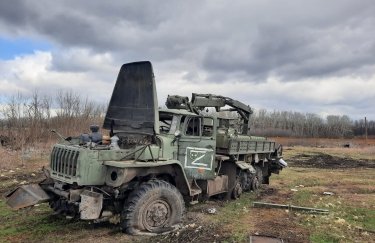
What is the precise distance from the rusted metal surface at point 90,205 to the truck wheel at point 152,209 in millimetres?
530

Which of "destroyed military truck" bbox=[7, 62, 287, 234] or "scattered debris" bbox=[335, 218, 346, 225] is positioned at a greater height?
"destroyed military truck" bbox=[7, 62, 287, 234]

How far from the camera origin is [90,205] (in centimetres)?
729

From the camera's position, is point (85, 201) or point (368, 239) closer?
point (85, 201)

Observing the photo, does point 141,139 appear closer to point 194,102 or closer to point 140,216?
point 140,216

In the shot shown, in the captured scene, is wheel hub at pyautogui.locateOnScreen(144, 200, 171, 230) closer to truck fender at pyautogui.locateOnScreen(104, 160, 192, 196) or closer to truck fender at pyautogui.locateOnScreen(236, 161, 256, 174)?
truck fender at pyautogui.locateOnScreen(104, 160, 192, 196)

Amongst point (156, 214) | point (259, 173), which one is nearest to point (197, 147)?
point (156, 214)

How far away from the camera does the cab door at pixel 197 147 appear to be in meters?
9.40

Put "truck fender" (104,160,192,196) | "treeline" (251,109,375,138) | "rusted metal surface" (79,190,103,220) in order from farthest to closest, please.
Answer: "treeline" (251,109,375,138) < "truck fender" (104,160,192,196) < "rusted metal surface" (79,190,103,220)

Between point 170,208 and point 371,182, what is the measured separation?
11.4 m

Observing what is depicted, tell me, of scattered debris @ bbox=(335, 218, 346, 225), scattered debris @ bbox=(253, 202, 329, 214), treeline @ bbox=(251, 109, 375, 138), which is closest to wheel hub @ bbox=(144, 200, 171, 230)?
scattered debris @ bbox=(253, 202, 329, 214)

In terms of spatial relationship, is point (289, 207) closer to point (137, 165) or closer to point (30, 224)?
point (137, 165)

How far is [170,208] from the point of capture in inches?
325

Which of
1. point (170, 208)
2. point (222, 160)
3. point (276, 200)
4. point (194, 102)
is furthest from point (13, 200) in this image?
point (276, 200)

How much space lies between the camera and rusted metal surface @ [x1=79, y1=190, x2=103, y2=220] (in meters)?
7.25
